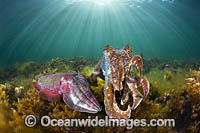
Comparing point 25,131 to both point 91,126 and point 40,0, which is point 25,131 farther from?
point 40,0

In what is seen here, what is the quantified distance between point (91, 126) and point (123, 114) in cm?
97

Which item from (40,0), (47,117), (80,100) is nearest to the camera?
(80,100)

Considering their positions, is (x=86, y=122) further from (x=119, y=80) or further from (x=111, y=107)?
(x=119, y=80)

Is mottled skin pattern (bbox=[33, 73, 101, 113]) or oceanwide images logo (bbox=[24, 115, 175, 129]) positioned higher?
mottled skin pattern (bbox=[33, 73, 101, 113])

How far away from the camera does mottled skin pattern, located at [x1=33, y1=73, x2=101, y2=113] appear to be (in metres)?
1.65

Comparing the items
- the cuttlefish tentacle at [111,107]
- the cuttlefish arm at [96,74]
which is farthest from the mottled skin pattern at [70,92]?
the cuttlefish arm at [96,74]

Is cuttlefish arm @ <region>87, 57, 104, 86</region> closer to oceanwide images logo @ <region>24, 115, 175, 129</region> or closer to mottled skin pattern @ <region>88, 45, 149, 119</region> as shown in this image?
mottled skin pattern @ <region>88, 45, 149, 119</region>

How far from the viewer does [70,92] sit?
1.75 meters

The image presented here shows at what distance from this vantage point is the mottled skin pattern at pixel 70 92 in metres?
1.65

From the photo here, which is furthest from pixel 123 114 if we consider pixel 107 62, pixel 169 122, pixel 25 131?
pixel 169 122

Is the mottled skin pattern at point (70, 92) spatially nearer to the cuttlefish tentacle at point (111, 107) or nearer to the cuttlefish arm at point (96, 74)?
the cuttlefish tentacle at point (111, 107)

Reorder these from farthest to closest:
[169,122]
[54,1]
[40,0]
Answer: [54,1]
[40,0]
[169,122]

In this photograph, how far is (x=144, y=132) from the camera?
2.31 metres

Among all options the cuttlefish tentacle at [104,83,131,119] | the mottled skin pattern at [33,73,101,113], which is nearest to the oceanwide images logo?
the mottled skin pattern at [33,73,101,113]
